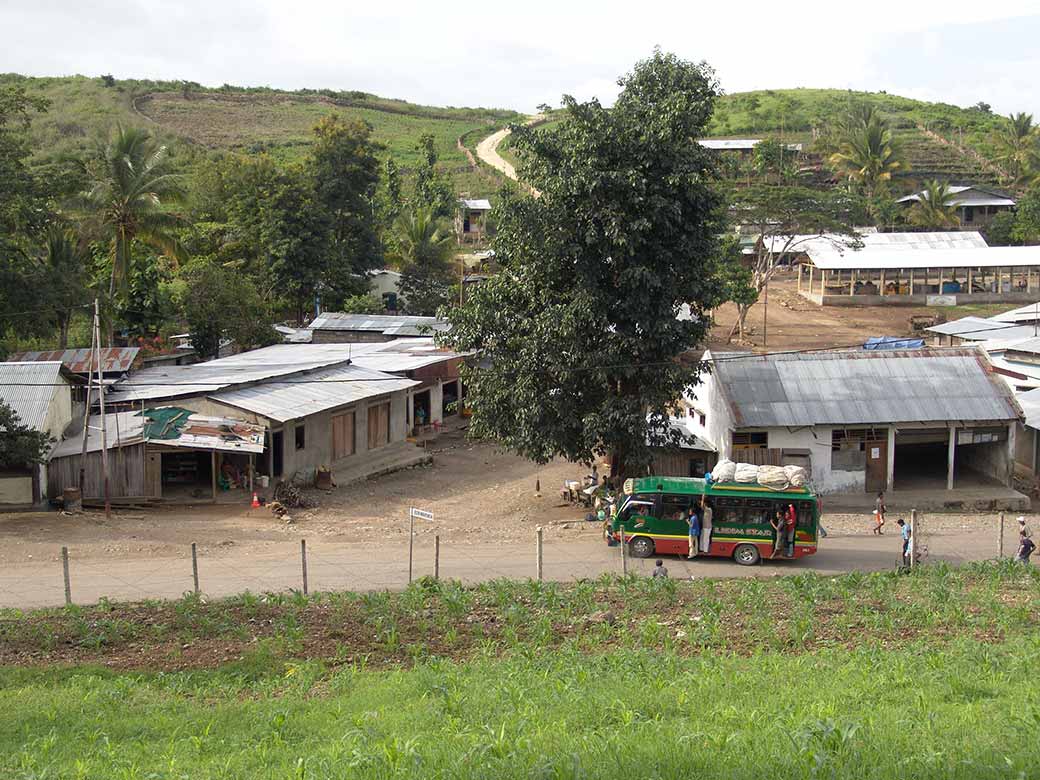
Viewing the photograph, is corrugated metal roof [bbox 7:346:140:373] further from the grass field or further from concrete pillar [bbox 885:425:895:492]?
concrete pillar [bbox 885:425:895:492]

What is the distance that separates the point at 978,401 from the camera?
1129 inches

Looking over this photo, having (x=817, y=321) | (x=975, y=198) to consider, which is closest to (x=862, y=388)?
(x=817, y=321)

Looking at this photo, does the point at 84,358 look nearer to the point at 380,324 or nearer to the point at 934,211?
the point at 380,324

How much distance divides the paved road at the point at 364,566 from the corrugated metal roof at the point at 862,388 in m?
4.33

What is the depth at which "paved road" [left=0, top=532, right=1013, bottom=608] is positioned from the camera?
19656 mm

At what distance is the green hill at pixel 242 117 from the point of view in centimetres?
9844

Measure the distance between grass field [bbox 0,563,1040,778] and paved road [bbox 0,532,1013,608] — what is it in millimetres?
1768

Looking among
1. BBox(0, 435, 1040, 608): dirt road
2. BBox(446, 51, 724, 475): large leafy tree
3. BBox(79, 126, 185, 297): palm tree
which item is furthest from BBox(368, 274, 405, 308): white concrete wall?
BBox(446, 51, 724, 475): large leafy tree

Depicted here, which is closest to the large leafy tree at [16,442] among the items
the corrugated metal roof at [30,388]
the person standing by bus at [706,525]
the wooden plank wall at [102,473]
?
the corrugated metal roof at [30,388]

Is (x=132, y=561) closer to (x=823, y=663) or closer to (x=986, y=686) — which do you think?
(x=823, y=663)

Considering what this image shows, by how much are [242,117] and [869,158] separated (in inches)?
2738

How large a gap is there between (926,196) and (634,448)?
200ft

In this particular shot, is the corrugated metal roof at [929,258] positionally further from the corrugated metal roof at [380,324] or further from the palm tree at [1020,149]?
the palm tree at [1020,149]

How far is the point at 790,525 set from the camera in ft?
71.9
